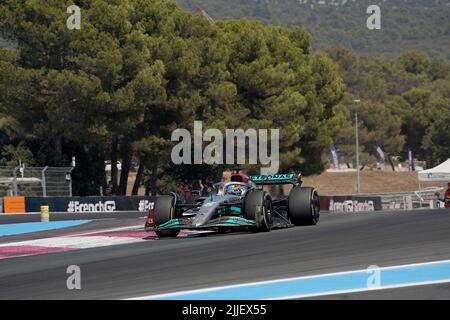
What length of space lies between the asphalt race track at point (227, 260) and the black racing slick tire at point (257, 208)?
0.36 m

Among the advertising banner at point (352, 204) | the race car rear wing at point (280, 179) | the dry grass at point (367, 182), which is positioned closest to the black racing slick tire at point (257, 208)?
the race car rear wing at point (280, 179)

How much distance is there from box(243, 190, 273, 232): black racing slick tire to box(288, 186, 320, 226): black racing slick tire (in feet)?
3.37

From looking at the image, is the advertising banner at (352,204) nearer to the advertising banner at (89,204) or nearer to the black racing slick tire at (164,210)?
the advertising banner at (89,204)

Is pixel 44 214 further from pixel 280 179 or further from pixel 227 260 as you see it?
pixel 227 260

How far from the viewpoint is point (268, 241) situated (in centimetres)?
1620

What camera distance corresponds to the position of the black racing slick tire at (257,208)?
720 inches

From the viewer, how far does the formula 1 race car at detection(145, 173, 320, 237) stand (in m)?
18.3

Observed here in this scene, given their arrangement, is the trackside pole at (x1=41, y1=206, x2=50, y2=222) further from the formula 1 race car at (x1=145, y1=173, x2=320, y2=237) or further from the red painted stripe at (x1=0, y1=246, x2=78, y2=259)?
the formula 1 race car at (x1=145, y1=173, x2=320, y2=237)

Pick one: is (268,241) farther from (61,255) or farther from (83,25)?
(83,25)

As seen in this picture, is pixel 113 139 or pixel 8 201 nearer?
pixel 8 201

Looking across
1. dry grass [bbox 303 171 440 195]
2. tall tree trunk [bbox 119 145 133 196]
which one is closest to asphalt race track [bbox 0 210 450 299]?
tall tree trunk [bbox 119 145 133 196]

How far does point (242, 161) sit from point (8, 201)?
18.8 meters

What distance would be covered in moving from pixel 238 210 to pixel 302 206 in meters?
1.59
